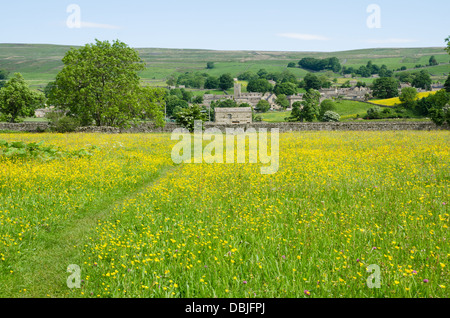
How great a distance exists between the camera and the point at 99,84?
42.1m

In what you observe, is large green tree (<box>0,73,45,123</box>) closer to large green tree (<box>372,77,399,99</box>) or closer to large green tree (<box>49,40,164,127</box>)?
Answer: large green tree (<box>49,40,164,127</box>)

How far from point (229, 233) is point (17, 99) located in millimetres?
82686

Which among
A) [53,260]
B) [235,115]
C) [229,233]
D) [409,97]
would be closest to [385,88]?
[409,97]

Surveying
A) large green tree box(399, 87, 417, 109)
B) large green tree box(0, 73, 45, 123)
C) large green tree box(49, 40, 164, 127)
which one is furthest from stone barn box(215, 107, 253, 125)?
large green tree box(399, 87, 417, 109)

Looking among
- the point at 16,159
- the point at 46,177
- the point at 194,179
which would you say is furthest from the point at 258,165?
the point at 16,159

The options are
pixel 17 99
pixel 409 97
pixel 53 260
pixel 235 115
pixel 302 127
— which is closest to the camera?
pixel 53 260

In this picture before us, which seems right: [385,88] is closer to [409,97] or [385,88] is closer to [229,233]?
[409,97]

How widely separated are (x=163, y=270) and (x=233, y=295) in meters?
1.44

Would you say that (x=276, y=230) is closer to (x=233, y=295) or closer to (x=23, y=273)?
(x=233, y=295)

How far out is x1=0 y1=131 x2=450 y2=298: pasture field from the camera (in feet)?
17.6

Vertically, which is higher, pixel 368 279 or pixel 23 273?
pixel 368 279
